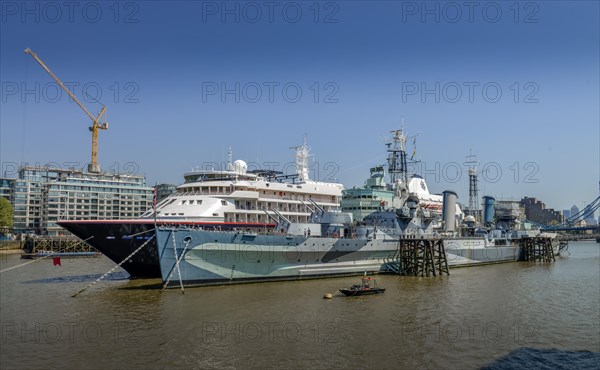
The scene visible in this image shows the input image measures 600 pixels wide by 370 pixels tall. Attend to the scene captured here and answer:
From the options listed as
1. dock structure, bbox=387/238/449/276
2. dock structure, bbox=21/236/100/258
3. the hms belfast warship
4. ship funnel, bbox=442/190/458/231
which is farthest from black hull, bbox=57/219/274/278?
ship funnel, bbox=442/190/458/231

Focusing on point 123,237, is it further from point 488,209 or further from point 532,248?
point 488,209

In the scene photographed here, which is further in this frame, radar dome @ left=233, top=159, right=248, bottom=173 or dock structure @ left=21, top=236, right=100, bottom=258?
dock structure @ left=21, top=236, right=100, bottom=258

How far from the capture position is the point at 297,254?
31.8 metres

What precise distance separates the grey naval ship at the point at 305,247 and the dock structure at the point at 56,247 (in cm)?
3502

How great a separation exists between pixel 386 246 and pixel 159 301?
20.6 m

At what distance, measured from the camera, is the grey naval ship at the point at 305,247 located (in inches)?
1086

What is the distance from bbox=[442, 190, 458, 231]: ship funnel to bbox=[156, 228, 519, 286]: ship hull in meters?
15.1

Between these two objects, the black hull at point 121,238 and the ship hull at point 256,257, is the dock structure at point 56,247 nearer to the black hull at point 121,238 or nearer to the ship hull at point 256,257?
the black hull at point 121,238

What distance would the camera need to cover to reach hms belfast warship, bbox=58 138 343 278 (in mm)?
31163

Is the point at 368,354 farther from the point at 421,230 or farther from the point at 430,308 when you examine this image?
the point at 421,230

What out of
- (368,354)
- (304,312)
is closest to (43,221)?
(304,312)
